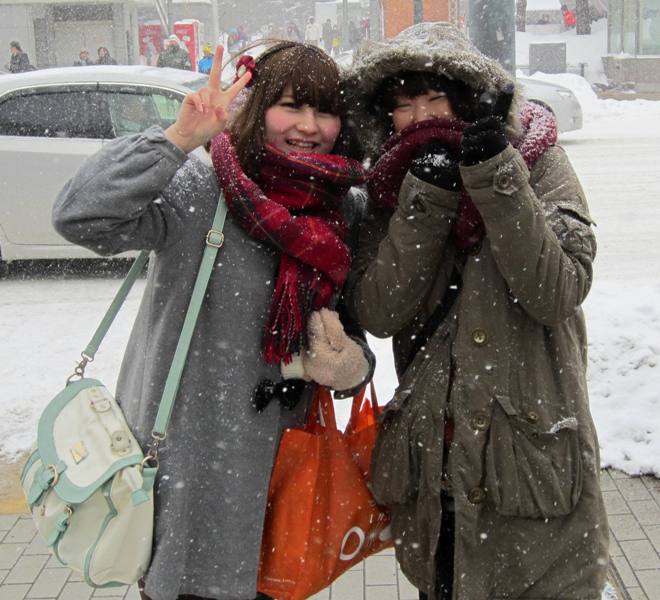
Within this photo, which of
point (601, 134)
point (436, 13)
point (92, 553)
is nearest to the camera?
point (92, 553)

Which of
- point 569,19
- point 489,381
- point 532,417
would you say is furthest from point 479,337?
point 569,19

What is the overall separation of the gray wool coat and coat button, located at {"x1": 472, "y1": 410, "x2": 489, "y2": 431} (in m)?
0.47

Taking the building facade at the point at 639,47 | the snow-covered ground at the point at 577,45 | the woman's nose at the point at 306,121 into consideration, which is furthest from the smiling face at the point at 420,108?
the snow-covered ground at the point at 577,45

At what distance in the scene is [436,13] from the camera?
23.8 feet

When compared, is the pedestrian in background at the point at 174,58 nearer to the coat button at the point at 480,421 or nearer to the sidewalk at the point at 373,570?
the sidewalk at the point at 373,570

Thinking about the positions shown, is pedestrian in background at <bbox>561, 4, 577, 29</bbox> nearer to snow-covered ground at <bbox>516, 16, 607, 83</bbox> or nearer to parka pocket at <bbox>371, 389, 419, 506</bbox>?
snow-covered ground at <bbox>516, 16, 607, 83</bbox>

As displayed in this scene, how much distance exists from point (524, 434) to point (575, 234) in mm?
462

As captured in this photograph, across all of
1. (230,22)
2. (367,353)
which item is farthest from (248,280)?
(230,22)

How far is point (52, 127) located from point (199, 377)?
6.06 m

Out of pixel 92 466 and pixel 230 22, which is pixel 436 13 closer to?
pixel 92 466

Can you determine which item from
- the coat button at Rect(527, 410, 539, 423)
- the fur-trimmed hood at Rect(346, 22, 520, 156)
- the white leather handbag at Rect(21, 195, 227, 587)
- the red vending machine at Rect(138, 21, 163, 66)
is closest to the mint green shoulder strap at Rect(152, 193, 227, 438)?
the white leather handbag at Rect(21, 195, 227, 587)

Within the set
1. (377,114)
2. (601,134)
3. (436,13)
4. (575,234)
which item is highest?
(436,13)

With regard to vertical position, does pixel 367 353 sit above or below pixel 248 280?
below

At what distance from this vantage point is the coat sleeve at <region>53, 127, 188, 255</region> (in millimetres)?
1991
